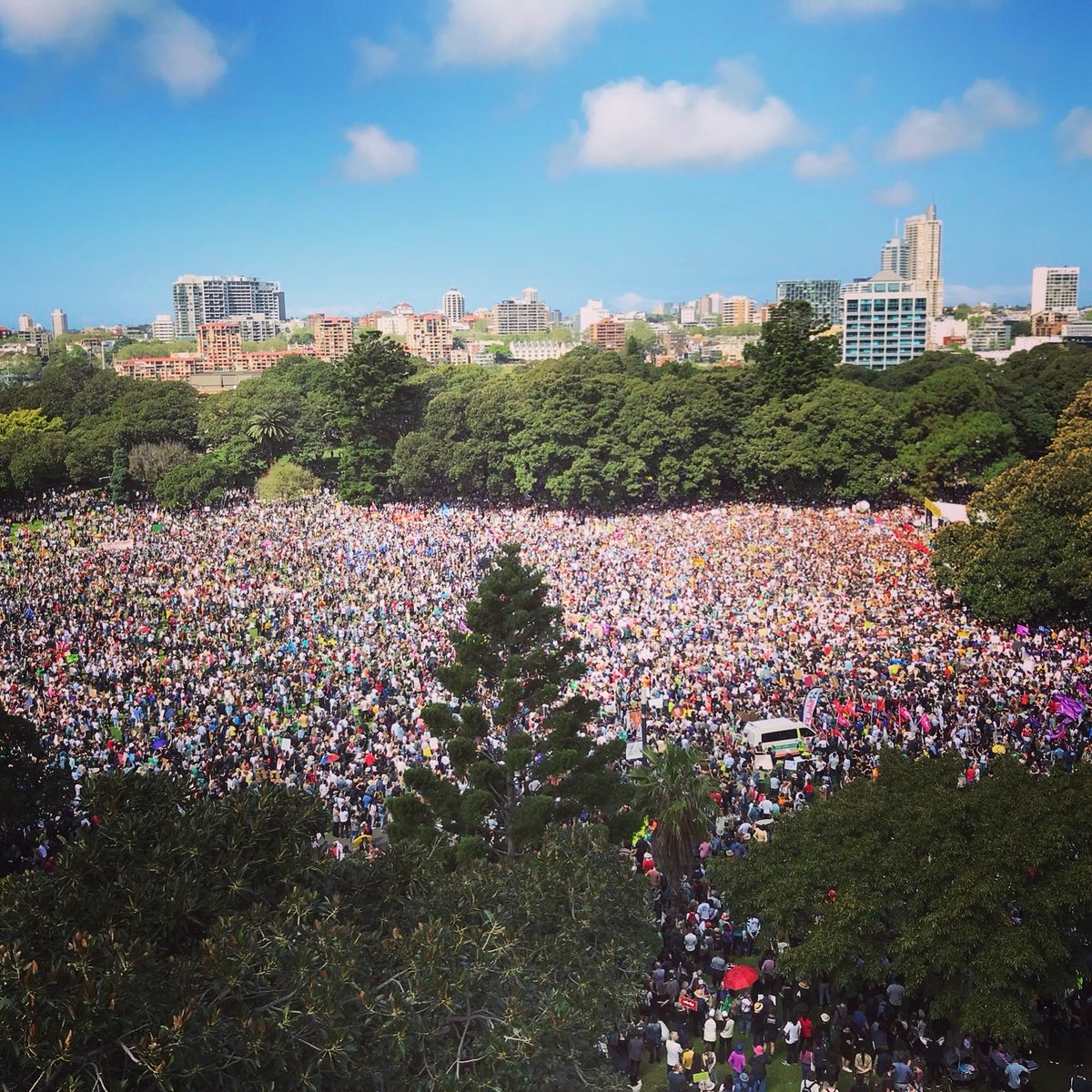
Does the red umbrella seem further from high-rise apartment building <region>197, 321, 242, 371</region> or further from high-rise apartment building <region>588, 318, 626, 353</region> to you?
high-rise apartment building <region>588, 318, 626, 353</region>

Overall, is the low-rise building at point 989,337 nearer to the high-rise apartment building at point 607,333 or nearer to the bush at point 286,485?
the high-rise apartment building at point 607,333

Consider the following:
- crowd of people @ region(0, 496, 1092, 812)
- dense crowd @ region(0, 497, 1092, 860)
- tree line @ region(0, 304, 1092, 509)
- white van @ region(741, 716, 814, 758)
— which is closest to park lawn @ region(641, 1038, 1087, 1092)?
crowd of people @ region(0, 496, 1092, 812)

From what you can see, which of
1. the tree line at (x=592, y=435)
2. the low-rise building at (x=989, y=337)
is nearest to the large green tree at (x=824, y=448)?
the tree line at (x=592, y=435)

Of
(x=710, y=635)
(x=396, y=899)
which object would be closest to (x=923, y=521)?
(x=710, y=635)

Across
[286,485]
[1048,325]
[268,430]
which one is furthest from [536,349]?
[286,485]

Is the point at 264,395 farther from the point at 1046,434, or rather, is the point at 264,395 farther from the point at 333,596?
the point at 1046,434
